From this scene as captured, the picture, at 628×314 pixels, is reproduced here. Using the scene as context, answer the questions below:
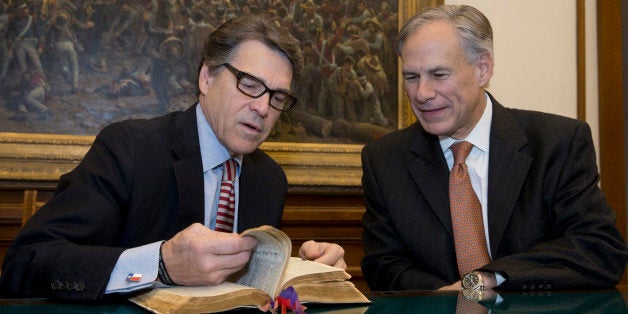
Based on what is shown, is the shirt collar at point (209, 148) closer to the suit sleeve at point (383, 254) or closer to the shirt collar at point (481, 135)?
the suit sleeve at point (383, 254)

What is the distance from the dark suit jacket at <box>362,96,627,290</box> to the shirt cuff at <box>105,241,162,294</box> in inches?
44.0

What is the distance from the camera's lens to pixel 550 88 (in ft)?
14.6

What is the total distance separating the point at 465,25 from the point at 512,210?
0.81 m

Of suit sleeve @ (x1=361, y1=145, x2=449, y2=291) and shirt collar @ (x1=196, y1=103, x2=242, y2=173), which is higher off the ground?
shirt collar @ (x1=196, y1=103, x2=242, y2=173)

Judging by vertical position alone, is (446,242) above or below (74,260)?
below

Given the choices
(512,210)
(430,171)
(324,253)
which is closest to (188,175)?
(324,253)

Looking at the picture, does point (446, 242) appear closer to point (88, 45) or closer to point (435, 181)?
point (435, 181)

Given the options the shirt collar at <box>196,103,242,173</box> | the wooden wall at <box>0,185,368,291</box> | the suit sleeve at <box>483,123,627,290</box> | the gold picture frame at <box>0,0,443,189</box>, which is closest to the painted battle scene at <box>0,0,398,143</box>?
the gold picture frame at <box>0,0,443,189</box>

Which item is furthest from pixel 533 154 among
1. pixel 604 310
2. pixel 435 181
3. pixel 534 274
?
pixel 604 310

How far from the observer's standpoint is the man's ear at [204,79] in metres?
2.63

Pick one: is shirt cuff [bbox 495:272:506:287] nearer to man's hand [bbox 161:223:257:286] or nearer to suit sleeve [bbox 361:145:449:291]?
suit sleeve [bbox 361:145:449:291]

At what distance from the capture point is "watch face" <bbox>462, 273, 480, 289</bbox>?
229 cm

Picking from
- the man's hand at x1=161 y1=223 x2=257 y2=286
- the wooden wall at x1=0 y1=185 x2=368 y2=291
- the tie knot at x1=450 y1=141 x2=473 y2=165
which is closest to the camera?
the man's hand at x1=161 y1=223 x2=257 y2=286

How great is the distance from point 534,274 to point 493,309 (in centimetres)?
62
